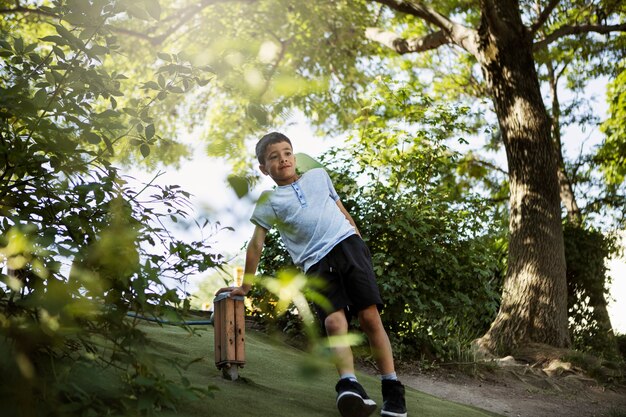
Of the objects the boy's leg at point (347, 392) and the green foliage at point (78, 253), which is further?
the boy's leg at point (347, 392)

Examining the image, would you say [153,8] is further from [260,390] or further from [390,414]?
[260,390]

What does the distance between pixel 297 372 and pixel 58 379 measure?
1.26 meters

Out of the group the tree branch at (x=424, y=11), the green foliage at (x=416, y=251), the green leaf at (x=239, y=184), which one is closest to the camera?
the green leaf at (x=239, y=184)

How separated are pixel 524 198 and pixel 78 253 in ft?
28.6

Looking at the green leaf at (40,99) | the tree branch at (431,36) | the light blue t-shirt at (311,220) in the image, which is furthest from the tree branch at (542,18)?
the green leaf at (40,99)

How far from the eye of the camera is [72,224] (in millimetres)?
2250

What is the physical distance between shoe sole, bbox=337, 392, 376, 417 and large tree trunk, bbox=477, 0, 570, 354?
598 centimetres

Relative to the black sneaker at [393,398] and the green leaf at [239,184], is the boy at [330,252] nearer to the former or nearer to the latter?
the black sneaker at [393,398]

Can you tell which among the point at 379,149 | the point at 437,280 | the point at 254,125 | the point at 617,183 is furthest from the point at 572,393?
the point at 617,183

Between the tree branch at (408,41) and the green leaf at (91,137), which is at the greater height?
the tree branch at (408,41)

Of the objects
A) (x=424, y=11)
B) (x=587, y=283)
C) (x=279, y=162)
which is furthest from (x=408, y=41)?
(x=279, y=162)

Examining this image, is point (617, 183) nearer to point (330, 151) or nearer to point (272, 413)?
point (330, 151)

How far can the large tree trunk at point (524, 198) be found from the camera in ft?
30.8

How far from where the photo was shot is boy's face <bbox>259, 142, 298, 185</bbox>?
379cm
